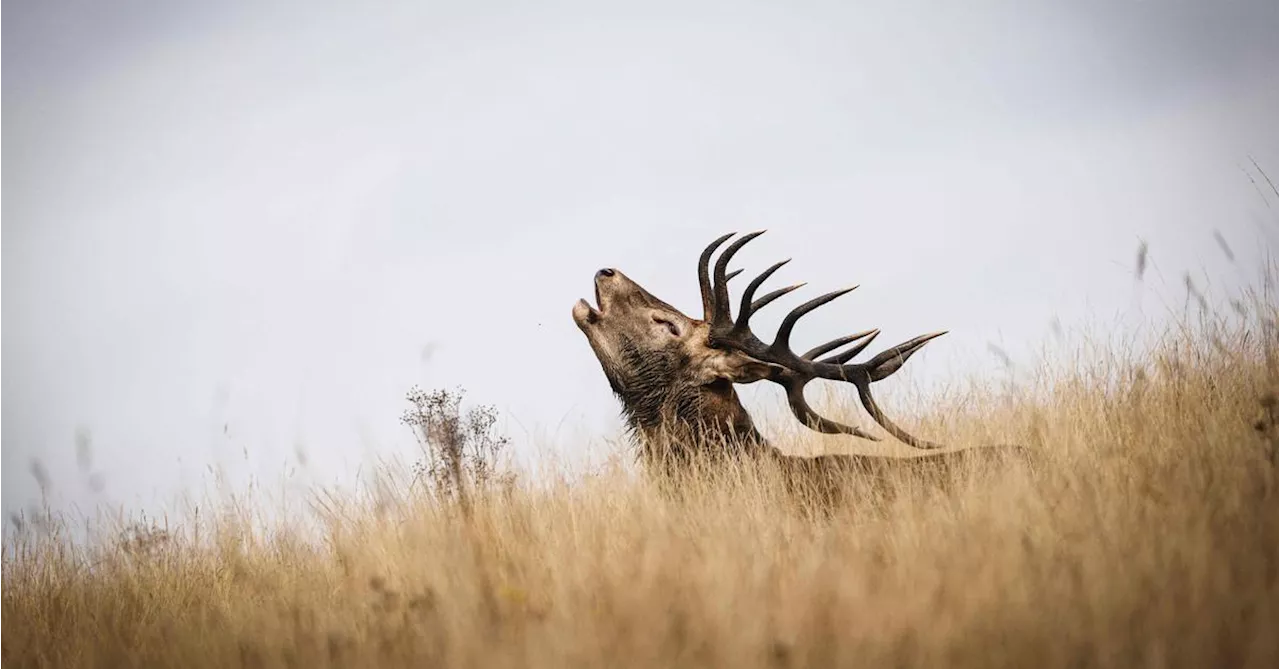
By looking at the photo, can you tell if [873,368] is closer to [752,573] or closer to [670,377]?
[670,377]

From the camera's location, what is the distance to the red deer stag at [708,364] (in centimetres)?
663

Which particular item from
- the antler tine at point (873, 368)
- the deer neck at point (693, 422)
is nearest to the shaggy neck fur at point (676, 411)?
the deer neck at point (693, 422)

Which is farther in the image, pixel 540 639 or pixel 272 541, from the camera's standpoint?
pixel 272 541

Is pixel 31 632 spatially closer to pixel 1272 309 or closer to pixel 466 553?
pixel 466 553

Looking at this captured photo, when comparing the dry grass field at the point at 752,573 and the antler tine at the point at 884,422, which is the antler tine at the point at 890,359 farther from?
the dry grass field at the point at 752,573

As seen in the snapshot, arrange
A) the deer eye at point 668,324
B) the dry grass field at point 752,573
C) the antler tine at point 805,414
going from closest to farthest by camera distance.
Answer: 1. the dry grass field at point 752,573
2. the antler tine at point 805,414
3. the deer eye at point 668,324

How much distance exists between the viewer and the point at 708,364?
677cm

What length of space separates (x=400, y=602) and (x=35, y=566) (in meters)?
3.72

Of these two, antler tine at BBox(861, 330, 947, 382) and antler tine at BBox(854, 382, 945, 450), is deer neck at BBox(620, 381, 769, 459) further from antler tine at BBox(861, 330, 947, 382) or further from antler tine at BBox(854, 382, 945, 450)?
antler tine at BBox(861, 330, 947, 382)

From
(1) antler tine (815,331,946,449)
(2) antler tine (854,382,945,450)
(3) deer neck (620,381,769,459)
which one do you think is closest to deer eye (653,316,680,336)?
(3) deer neck (620,381,769,459)

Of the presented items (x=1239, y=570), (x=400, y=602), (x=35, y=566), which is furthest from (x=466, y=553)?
(x=35, y=566)

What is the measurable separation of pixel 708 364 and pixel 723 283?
516 millimetres

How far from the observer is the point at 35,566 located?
6.71m

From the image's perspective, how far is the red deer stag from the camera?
21.8 ft
